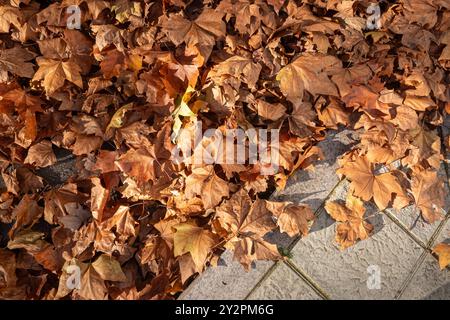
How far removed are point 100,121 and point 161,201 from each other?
20.5 inches

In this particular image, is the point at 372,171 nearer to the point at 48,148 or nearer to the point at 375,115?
the point at 375,115

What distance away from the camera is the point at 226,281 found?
2.13 meters

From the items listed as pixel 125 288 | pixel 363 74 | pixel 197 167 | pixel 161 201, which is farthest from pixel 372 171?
pixel 125 288

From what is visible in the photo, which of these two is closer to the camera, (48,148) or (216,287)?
(216,287)

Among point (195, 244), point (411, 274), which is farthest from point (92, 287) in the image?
point (411, 274)

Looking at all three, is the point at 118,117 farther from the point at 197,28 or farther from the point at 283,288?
the point at 283,288

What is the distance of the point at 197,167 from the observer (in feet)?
6.75

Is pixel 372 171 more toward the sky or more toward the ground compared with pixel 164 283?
more toward the sky

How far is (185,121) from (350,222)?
981mm

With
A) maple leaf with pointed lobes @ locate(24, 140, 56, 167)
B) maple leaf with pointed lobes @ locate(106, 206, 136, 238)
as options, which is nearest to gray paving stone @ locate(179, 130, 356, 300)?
maple leaf with pointed lobes @ locate(106, 206, 136, 238)

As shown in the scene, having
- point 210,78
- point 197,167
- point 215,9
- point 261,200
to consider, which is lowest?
point 261,200

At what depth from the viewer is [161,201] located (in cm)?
214


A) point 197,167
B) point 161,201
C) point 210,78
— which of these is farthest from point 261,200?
point 210,78

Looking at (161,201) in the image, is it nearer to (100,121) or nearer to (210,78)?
(100,121)
